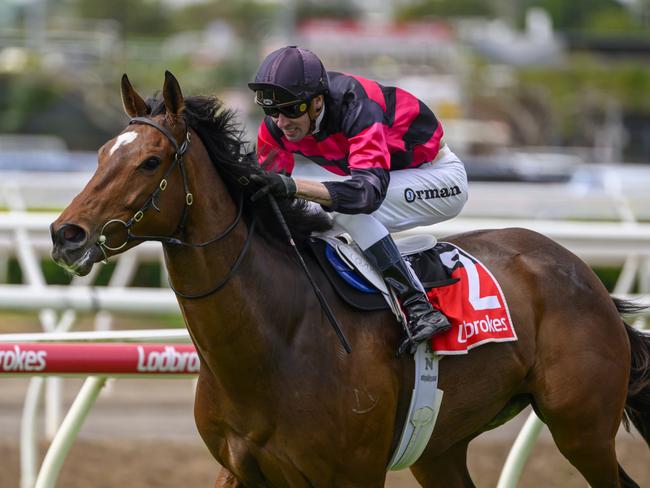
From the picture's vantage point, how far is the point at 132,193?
322 cm

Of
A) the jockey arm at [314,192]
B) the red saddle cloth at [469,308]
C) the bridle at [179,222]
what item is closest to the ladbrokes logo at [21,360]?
the bridle at [179,222]

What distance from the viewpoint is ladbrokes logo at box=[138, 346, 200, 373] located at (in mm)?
4102

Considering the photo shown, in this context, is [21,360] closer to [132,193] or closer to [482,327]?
[132,193]

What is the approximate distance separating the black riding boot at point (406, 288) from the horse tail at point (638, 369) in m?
0.93

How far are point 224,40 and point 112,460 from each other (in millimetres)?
58801

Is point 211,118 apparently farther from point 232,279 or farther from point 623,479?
point 623,479

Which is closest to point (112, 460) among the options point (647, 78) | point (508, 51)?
point (647, 78)

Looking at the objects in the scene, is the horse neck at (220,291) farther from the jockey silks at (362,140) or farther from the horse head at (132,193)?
the jockey silks at (362,140)

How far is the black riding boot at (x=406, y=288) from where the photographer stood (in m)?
3.67

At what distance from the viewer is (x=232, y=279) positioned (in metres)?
3.47

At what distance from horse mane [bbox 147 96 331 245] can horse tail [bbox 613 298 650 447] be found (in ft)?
4.60

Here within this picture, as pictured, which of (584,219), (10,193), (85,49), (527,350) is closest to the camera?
(527,350)

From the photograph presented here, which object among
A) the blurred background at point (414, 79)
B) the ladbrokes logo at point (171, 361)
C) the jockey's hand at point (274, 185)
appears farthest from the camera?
the blurred background at point (414, 79)

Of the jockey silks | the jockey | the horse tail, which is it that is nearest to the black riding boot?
→ the jockey
